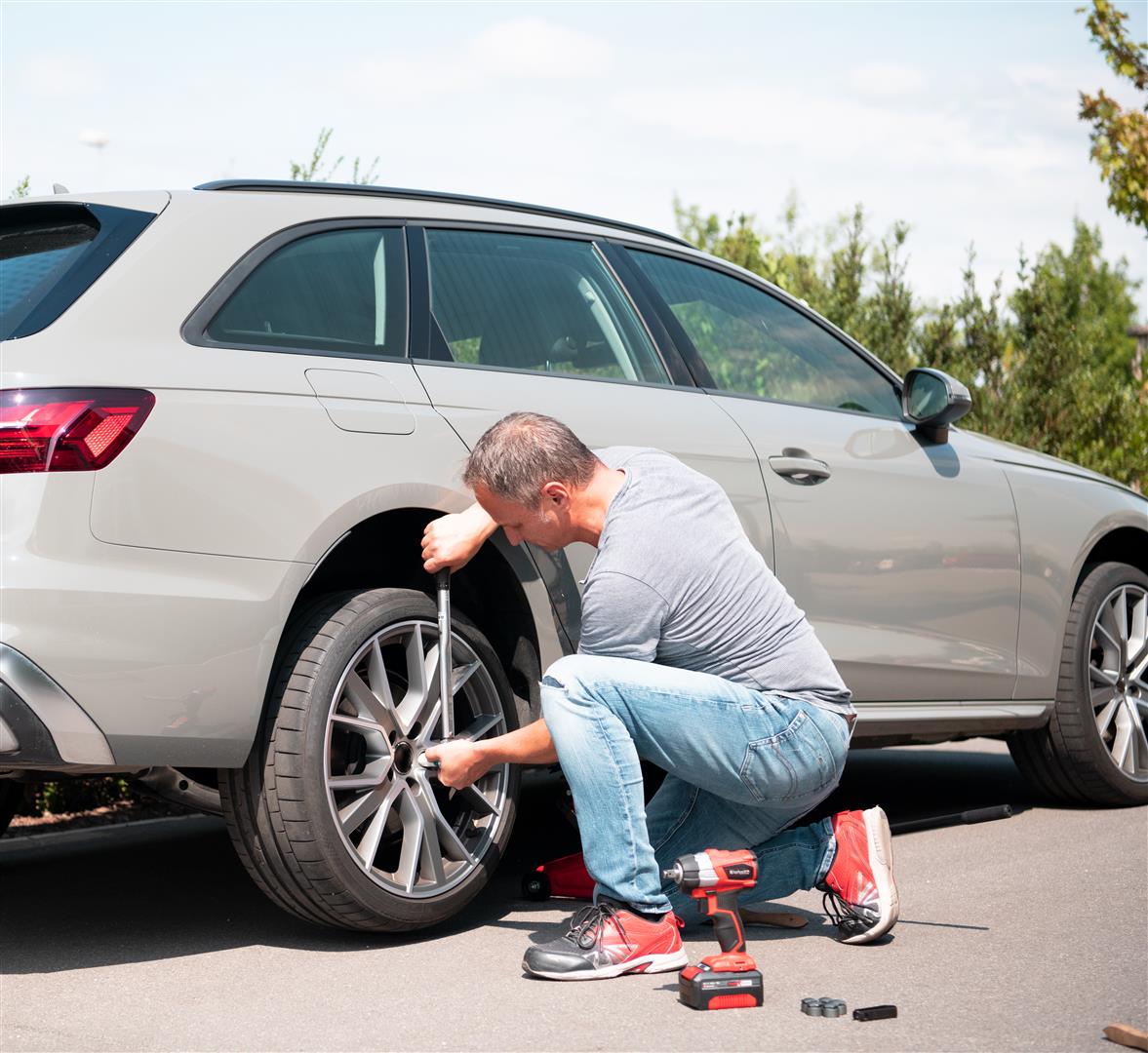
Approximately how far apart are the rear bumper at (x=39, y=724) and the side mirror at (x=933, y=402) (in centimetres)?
304

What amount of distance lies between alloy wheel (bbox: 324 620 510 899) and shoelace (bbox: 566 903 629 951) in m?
0.41

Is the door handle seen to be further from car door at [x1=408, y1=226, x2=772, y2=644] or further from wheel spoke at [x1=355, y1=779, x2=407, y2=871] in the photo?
wheel spoke at [x1=355, y1=779, x2=407, y2=871]

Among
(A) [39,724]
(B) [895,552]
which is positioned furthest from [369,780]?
(B) [895,552]

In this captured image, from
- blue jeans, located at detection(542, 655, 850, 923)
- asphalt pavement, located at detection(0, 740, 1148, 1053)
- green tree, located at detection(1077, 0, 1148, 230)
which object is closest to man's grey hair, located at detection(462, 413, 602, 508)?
blue jeans, located at detection(542, 655, 850, 923)

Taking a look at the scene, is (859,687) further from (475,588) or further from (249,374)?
(249,374)

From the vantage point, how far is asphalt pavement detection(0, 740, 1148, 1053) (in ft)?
9.99

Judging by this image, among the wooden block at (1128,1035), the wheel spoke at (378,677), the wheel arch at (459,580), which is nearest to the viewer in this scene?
the wooden block at (1128,1035)

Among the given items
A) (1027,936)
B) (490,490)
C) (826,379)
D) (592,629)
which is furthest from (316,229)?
(1027,936)

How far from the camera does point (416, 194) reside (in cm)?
436

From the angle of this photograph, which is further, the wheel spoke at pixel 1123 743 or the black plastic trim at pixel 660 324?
the wheel spoke at pixel 1123 743

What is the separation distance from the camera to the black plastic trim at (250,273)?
353 centimetres

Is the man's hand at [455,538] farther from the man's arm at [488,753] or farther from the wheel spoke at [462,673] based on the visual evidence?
the man's arm at [488,753]

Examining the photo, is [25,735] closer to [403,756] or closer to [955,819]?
[403,756]

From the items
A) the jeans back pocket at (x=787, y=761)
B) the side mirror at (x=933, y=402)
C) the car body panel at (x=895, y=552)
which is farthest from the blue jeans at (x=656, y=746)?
the side mirror at (x=933, y=402)
